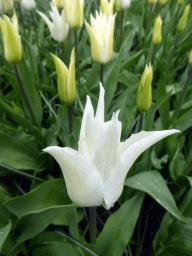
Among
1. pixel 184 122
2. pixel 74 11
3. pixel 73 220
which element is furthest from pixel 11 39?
pixel 184 122

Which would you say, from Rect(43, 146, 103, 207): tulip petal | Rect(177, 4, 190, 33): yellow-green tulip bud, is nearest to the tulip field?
Rect(43, 146, 103, 207): tulip petal

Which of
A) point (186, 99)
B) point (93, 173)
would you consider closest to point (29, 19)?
point (186, 99)

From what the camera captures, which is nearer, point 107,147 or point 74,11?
point 107,147

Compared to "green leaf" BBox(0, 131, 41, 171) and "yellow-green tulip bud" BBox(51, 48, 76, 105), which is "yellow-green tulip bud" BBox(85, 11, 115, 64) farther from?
"green leaf" BBox(0, 131, 41, 171)

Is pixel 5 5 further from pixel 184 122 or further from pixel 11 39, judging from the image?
pixel 184 122

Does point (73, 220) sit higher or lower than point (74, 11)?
lower

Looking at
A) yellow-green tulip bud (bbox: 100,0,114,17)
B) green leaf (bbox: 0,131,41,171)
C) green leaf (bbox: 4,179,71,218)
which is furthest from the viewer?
yellow-green tulip bud (bbox: 100,0,114,17)
